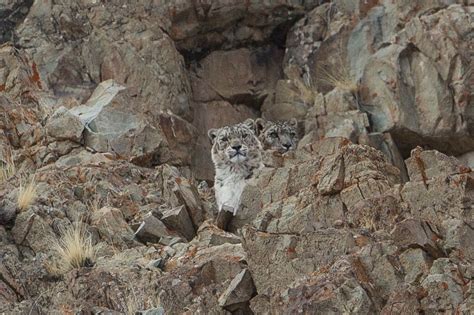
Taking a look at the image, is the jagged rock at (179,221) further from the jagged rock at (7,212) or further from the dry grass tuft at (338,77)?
the dry grass tuft at (338,77)

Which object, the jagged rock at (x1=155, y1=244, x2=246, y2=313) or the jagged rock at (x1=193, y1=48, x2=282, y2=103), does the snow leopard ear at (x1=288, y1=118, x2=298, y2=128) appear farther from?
the jagged rock at (x1=155, y1=244, x2=246, y2=313)

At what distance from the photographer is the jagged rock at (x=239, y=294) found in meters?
17.0

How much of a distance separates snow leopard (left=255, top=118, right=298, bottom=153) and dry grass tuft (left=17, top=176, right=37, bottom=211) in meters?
9.32

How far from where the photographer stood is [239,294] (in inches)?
671

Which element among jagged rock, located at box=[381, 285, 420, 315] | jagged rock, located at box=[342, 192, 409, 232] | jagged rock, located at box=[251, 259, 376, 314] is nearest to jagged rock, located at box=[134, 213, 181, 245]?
jagged rock, located at box=[342, 192, 409, 232]

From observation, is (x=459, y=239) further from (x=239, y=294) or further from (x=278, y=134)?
(x=278, y=134)

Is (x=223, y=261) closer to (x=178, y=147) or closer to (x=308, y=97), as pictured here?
(x=178, y=147)

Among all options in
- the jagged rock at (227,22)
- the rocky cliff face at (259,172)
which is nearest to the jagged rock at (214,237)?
the rocky cliff face at (259,172)

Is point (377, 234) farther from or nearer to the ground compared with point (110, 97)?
farther from the ground

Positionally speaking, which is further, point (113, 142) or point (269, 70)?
point (269, 70)

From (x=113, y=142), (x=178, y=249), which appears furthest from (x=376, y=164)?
(x=113, y=142)

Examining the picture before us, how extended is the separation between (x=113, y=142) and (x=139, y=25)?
7.57 metres

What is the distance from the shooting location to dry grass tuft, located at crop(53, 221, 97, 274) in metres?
19.7

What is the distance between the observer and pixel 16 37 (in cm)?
3412
